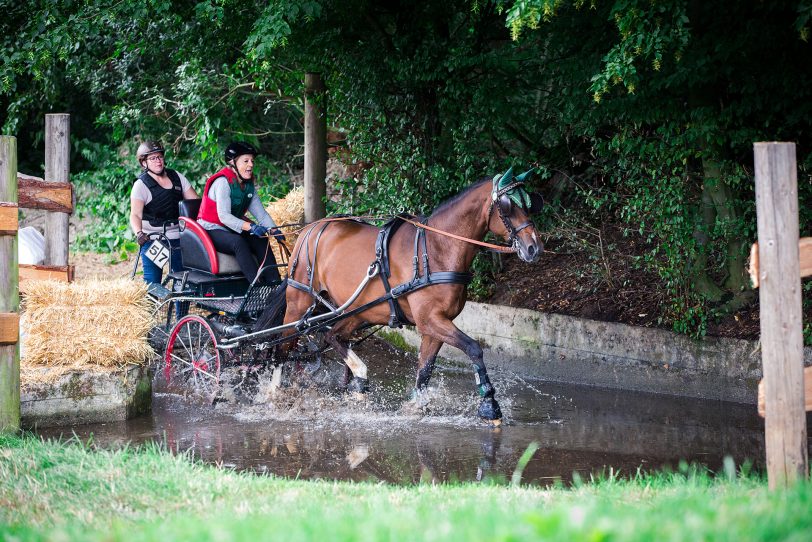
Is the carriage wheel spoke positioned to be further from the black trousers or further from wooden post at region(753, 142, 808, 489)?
wooden post at region(753, 142, 808, 489)

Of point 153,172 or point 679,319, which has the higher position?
point 153,172

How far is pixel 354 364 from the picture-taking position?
9023 mm

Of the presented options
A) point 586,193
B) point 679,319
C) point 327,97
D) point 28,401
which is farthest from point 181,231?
point 679,319

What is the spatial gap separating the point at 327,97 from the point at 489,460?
681cm

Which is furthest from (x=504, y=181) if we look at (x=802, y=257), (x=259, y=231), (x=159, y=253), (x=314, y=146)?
(x=314, y=146)

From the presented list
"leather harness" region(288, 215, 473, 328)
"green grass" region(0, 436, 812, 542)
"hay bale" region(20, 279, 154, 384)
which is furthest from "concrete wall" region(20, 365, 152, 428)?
"leather harness" region(288, 215, 473, 328)

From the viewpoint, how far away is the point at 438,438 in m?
7.54

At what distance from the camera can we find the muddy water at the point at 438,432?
6734 mm

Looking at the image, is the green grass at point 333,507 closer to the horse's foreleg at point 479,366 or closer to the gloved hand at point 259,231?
the horse's foreleg at point 479,366

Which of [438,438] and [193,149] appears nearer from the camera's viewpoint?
[438,438]

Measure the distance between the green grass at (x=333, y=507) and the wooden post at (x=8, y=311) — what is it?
24.1 inches

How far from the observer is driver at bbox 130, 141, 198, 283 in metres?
10.6

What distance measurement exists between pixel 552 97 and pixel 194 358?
5.00 metres

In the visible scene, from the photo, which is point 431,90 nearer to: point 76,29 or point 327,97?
point 327,97
